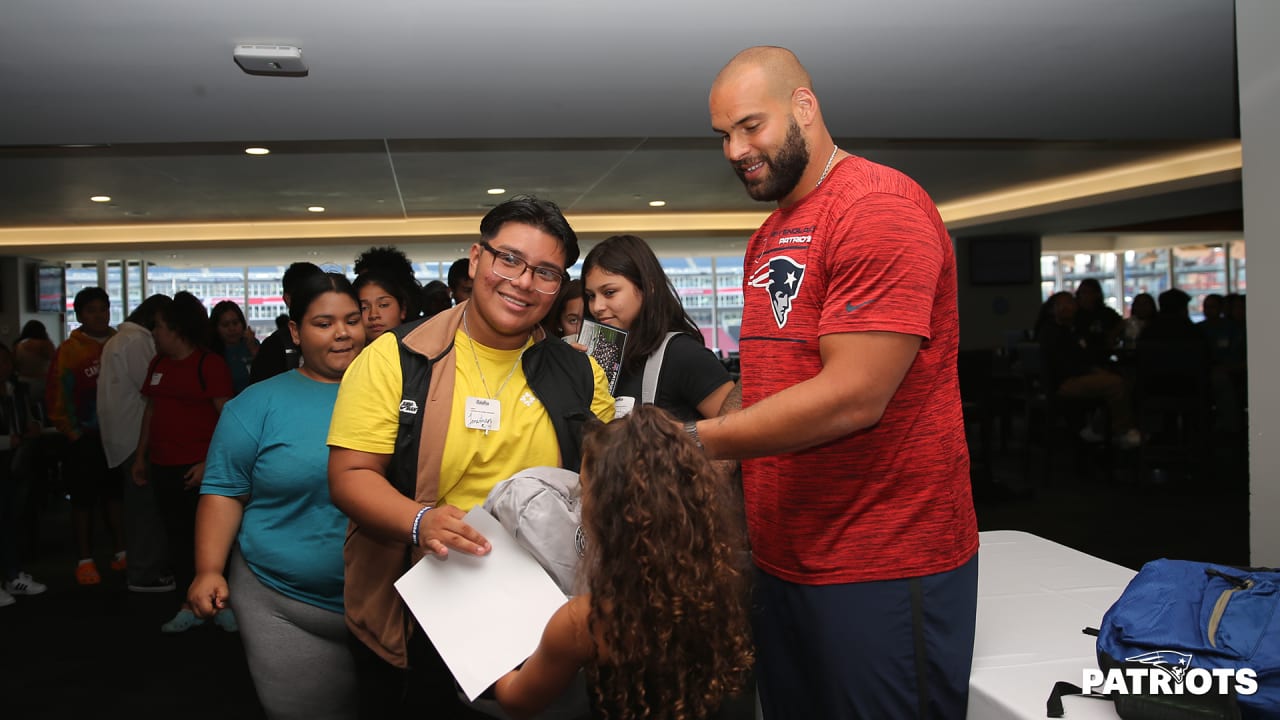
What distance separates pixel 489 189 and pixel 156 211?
3857mm

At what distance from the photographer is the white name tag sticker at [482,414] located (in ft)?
4.73

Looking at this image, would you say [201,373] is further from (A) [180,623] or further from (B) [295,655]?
(B) [295,655]

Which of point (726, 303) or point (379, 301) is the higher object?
point (726, 303)

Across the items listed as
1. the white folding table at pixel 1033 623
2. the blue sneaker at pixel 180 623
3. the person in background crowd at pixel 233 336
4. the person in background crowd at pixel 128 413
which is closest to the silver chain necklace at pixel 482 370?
the white folding table at pixel 1033 623

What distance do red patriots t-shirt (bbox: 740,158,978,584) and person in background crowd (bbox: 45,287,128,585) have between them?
4884mm

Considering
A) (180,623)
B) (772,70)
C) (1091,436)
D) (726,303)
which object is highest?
(726,303)

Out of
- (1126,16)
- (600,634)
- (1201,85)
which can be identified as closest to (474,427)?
(600,634)

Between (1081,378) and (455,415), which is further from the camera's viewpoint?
(1081,378)

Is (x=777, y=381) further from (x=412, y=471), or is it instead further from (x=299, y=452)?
(x=299, y=452)

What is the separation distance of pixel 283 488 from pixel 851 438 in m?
1.27

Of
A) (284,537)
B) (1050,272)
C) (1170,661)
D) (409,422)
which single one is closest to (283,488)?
(284,537)

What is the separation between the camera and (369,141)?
234 inches

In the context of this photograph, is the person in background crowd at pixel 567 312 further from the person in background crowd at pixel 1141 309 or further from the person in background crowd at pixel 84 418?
the person in background crowd at pixel 1141 309

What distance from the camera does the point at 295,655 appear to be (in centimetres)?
175
